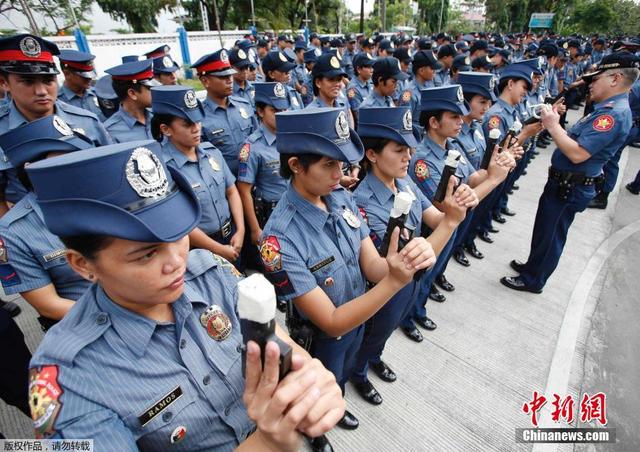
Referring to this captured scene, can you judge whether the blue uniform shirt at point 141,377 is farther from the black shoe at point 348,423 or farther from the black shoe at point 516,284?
the black shoe at point 516,284

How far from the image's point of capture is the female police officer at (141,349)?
33.7 inches

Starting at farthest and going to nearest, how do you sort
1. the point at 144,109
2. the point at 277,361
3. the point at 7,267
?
the point at 144,109
the point at 7,267
the point at 277,361

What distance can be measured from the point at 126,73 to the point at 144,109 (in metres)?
0.43

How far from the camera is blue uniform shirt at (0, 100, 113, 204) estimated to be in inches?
110

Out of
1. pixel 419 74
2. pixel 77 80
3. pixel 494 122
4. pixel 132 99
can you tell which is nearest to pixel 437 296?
pixel 494 122

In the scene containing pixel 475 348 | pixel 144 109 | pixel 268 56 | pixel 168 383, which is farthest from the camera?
pixel 268 56

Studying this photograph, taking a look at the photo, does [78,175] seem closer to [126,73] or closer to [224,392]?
[224,392]

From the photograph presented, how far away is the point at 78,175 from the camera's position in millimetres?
950

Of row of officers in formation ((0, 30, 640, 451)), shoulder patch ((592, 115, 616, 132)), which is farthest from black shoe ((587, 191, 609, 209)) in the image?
shoulder patch ((592, 115, 616, 132))

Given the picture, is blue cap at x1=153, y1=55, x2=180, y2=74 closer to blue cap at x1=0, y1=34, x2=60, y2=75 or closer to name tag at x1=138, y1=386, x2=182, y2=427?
blue cap at x1=0, y1=34, x2=60, y2=75

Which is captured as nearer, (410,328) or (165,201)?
(165,201)

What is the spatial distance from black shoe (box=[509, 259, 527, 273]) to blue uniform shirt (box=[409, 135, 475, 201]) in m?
2.14

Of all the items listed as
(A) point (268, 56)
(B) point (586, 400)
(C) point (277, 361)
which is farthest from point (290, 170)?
(A) point (268, 56)

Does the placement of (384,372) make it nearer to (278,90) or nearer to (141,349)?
(141,349)
